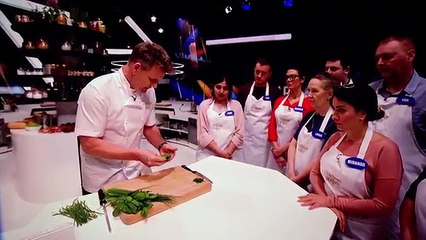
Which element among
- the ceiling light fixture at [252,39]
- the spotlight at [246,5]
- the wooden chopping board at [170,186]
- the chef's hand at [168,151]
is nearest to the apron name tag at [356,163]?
the wooden chopping board at [170,186]

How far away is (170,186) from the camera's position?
1.23 meters

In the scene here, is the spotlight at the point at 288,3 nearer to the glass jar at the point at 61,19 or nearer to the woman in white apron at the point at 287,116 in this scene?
the woman in white apron at the point at 287,116

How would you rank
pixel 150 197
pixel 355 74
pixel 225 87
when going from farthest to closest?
pixel 355 74
pixel 225 87
pixel 150 197

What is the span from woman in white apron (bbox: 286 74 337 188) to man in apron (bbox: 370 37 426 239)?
42cm

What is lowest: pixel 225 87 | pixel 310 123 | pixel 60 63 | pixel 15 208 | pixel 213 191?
pixel 15 208

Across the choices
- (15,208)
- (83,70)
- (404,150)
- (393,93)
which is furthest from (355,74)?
(15,208)

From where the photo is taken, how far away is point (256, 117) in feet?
9.02

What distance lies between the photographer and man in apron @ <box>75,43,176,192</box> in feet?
4.45

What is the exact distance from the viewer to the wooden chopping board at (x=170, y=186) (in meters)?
1.14

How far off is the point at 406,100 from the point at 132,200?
6.32 feet

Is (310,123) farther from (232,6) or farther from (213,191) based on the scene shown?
(232,6)

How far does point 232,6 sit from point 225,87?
2.71 meters

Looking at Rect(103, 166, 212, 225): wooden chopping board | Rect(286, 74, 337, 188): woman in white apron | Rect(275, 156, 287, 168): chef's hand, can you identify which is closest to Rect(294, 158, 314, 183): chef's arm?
Rect(286, 74, 337, 188): woman in white apron

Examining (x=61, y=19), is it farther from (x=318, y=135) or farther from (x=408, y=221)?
(x=408, y=221)
